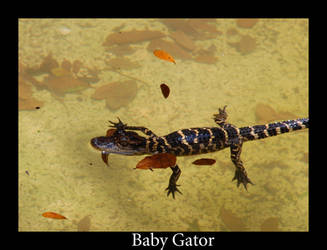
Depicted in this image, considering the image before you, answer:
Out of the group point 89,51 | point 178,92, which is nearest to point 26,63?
point 89,51

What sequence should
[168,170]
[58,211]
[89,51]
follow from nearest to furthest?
[58,211], [168,170], [89,51]

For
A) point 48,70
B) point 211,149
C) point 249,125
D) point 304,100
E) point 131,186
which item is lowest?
point 131,186

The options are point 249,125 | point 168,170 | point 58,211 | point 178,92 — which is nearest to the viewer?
point 58,211

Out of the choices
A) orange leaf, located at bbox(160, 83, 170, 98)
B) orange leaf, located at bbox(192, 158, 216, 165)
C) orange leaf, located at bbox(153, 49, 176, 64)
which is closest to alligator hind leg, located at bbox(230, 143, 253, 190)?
orange leaf, located at bbox(192, 158, 216, 165)

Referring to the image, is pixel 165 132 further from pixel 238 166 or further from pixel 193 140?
pixel 238 166

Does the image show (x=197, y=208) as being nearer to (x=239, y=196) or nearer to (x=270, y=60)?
(x=239, y=196)

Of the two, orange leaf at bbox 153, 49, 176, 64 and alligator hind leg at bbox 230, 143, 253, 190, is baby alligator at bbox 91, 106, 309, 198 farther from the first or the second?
orange leaf at bbox 153, 49, 176, 64
